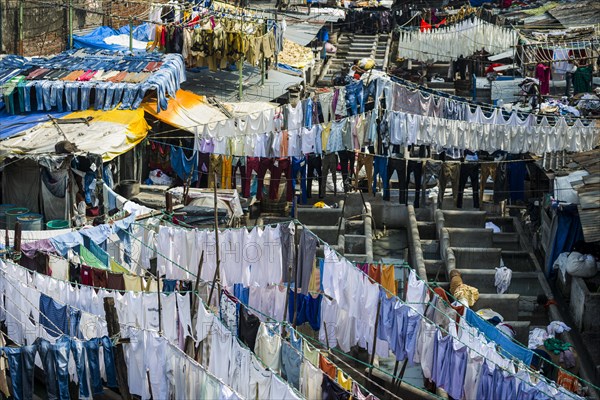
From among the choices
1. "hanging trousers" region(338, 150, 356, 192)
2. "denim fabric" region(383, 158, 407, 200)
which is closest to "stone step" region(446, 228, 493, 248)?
"denim fabric" region(383, 158, 407, 200)

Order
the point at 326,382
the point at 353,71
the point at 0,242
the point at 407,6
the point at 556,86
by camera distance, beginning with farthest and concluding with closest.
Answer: the point at 407,6
the point at 353,71
the point at 556,86
the point at 0,242
the point at 326,382

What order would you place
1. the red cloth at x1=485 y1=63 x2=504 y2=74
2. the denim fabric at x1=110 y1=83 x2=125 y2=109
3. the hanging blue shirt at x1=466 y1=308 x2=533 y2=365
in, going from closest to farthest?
1. the hanging blue shirt at x1=466 y1=308 x2=533 y2=365
2. the denim fabric at x1=110 y1=83 x2=125 y2=109
3. the red cloth at x1=485 y1=63 x2=504 y2=74

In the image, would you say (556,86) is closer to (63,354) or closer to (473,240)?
(473,240)

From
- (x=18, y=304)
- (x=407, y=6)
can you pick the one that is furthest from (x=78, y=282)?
(x=407, y=6)

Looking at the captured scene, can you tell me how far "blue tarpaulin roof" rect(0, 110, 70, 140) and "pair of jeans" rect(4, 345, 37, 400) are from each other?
11379mm

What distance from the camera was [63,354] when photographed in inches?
913

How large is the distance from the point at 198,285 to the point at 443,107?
1435cm

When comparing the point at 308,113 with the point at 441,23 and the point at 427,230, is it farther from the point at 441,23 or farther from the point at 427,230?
the point at 441,23

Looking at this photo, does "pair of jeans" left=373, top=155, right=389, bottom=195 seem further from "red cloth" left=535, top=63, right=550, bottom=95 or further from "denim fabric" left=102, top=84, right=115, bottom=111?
"red cloth" left=535, top=63, right=550, bottom=95

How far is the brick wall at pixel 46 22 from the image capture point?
43656mm

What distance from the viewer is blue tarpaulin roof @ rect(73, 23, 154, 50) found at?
4466cm

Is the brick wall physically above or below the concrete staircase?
above

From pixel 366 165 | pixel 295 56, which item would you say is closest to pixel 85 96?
pixel 366 165

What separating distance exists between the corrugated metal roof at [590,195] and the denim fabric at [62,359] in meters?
11.8
